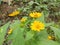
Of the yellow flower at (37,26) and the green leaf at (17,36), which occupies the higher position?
the yellow flower at (37,26)

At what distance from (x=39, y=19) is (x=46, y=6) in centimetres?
237

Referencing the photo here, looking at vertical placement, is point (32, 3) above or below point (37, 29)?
below

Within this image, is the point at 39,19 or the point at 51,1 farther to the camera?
the point at 51,1

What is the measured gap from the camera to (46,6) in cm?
404

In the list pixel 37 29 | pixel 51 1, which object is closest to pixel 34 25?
pixel 37 29

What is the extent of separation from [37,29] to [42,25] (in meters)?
0.07

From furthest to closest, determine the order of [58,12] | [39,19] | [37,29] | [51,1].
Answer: [51,1], [58,12], [39,19], [37,29]

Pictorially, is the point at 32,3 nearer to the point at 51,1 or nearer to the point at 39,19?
the point at 51,1

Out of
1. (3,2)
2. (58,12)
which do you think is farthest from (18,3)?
(58,12)

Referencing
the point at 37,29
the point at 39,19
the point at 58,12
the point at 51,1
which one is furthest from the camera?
the point at 51,1

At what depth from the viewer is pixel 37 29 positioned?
155cm

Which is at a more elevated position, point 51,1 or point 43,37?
point 43,37

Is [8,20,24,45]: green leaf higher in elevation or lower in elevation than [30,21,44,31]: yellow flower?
lower

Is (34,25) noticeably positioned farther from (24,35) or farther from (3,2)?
(3,2)
